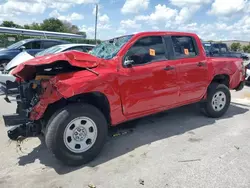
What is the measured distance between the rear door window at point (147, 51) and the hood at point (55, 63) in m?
0.70

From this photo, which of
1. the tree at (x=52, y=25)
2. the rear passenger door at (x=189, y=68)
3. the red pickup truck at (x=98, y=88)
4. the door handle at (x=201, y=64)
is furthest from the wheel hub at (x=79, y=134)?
the tree at (x=52, y=25)

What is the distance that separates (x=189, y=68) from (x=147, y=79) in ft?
3.69

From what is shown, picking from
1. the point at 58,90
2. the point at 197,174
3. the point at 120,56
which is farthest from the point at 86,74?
the point at 197,174

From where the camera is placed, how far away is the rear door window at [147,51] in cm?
385

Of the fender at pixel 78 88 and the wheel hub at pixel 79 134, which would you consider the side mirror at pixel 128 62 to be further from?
the wheel hub at pixel 79 134

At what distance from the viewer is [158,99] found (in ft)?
13.5

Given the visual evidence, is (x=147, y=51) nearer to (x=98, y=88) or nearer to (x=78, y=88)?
(x=98, y=88)

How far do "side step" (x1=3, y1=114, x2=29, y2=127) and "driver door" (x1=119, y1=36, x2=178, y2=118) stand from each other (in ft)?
4.88

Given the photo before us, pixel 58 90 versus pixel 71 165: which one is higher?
pixel 58 90

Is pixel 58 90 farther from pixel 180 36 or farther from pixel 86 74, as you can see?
pixel 180 36

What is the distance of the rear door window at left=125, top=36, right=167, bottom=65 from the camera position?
3.85 meters

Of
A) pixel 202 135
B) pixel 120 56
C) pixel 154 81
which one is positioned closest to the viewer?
pixel 120 56

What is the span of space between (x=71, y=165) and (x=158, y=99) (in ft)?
6.04

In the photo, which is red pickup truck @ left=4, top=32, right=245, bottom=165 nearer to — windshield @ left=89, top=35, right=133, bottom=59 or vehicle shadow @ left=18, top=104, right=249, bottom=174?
windshield @ left=89, top=35, right=133, bottom=59
